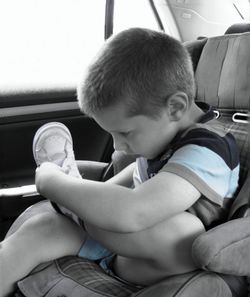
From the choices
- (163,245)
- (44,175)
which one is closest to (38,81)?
(44,175)

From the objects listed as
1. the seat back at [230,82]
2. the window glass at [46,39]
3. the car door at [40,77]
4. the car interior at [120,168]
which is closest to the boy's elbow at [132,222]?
the car interior at [120,168]

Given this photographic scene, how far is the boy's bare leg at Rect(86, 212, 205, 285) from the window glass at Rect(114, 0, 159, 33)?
153 cm

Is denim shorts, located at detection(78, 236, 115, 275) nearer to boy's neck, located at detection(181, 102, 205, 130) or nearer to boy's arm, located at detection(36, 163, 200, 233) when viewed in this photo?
boy's arm, located at detection(36, 163, 200, 233)

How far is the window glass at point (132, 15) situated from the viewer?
2.31 metres

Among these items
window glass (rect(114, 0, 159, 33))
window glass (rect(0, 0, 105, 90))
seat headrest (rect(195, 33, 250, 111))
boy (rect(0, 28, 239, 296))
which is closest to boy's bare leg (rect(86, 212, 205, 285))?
boy (rect(0, 28, 239, 296))

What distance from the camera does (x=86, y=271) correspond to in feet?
3.41

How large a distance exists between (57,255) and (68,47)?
4.30 feet

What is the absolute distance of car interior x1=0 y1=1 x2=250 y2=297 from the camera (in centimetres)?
88

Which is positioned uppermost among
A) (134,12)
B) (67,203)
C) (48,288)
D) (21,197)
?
(134,12)

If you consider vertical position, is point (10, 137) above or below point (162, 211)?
below

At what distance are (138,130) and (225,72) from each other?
0.49 m

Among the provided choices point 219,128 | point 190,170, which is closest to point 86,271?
point 190,170

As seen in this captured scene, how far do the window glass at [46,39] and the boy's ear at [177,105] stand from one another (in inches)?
41.3

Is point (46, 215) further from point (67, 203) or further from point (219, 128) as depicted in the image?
point (219, 128)
